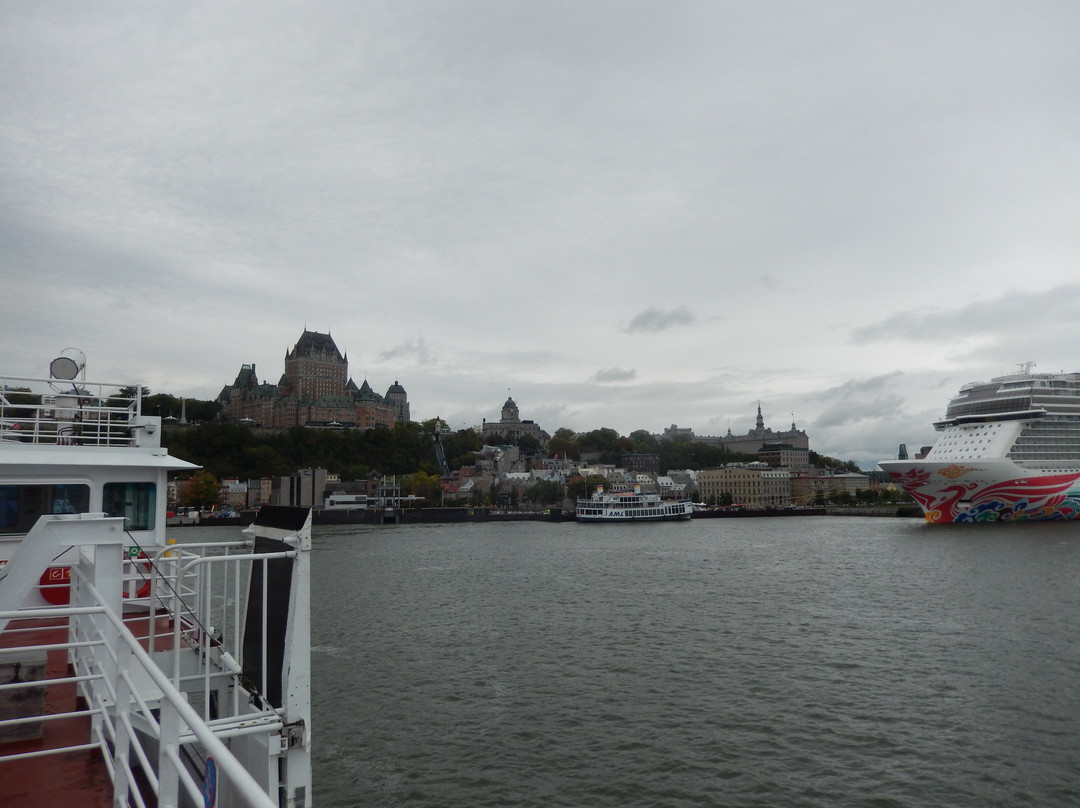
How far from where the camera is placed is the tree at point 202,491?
4178 inches

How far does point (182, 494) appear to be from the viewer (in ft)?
387

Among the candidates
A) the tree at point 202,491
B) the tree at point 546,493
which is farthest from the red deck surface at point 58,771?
the tree at point 546,493

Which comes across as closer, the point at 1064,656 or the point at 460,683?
the point at 460,683

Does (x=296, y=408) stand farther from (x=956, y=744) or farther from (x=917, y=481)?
(x=956, y=744)

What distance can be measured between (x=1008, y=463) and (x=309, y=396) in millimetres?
154849

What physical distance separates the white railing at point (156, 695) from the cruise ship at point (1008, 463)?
207 ft

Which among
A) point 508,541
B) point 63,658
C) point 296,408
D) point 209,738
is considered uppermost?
point 296,408

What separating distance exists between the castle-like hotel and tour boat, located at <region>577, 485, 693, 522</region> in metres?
91.2

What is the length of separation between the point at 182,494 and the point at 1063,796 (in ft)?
415

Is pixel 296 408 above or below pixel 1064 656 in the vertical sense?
above

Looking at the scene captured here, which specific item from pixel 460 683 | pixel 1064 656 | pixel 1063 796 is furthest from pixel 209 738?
pixel 1064 656

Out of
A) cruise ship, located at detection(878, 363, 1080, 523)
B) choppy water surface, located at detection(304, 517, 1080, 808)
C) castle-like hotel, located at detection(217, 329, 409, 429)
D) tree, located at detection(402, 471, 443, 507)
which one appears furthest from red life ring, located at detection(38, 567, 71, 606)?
castle-like hotel, located at detection(217, 329, 409, 429)

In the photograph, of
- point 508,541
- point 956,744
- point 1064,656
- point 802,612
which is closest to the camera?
point 956,744

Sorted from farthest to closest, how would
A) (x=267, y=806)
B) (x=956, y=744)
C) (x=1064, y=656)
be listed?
(x=1064, y=656) → (x=956, y=744) → (x=267, y=806)
